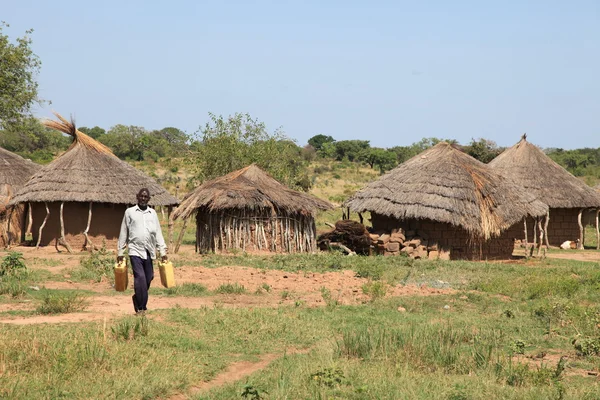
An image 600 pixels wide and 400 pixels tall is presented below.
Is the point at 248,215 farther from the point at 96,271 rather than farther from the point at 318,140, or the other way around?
the point at 318,140

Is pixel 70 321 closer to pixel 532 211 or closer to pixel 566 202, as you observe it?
pixel 532 211

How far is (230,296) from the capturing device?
11.3 metres

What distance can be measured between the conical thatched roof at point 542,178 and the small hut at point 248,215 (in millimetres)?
7795

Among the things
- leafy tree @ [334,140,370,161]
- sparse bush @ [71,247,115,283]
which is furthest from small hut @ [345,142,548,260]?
leafy tree @ [334,140,370,161]

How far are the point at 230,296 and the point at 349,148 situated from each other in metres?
52.5

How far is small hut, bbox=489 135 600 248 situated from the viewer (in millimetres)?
24609

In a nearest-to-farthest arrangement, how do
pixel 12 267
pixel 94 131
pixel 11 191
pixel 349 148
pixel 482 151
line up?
pixel 12 267
pixel 11 191
pixel 482 151
pixel 349 148
pixel 94 131

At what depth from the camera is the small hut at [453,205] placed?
61.1ft

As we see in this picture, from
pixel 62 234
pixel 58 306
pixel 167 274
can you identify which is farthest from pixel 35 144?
pixel 167 274

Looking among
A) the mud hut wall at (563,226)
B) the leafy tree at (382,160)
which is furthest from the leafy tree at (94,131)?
the mud hut wall at (563,226)

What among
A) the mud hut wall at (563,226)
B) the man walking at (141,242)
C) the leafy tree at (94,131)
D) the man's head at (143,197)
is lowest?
the man walking at (141,242)

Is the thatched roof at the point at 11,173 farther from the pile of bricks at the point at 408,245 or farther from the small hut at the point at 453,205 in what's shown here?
the pile of bricks at the point at 408,245

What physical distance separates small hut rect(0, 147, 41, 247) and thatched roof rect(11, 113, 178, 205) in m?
0.87

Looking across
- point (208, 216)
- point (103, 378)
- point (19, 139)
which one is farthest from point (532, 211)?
point (19, 139)
